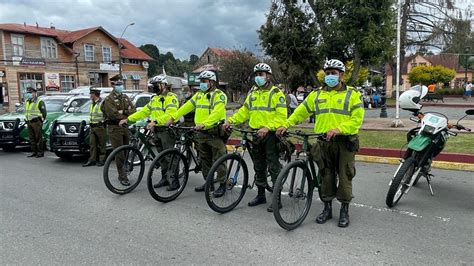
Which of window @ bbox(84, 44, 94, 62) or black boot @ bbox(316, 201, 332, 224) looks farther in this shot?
window @ bbox(84, 44, 94, 62)

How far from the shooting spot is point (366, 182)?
275 inches

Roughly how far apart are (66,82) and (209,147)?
130 ft

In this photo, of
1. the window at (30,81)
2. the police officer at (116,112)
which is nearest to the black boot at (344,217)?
the police officer at (116,112)

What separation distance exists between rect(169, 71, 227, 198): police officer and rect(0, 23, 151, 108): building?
3410 centimetres

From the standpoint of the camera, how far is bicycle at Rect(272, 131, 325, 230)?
4.59 m

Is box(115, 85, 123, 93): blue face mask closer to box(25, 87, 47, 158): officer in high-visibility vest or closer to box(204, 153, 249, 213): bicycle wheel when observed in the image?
box(25, 87, 47, 158): officer in high-visibility vest

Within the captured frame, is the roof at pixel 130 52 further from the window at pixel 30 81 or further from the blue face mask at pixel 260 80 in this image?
the blue face mask at pixel 260 80

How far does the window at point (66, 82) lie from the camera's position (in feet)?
135

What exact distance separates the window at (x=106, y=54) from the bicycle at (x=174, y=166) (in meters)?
41.6

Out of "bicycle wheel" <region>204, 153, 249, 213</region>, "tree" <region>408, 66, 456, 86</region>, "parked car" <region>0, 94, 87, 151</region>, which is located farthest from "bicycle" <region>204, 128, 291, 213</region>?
"tree" <region>408, 66, 456, 86</region>

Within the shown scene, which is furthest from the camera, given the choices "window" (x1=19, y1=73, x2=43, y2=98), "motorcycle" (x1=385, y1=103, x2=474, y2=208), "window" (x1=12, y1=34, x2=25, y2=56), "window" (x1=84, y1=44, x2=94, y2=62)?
"window" (x1=84, y1=44, x2=94, y2=62)

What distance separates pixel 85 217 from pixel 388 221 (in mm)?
3770

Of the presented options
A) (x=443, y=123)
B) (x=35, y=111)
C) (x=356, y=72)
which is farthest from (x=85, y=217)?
(x=356, y=72)

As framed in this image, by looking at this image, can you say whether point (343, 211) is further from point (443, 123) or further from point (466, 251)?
point (443, 123)
